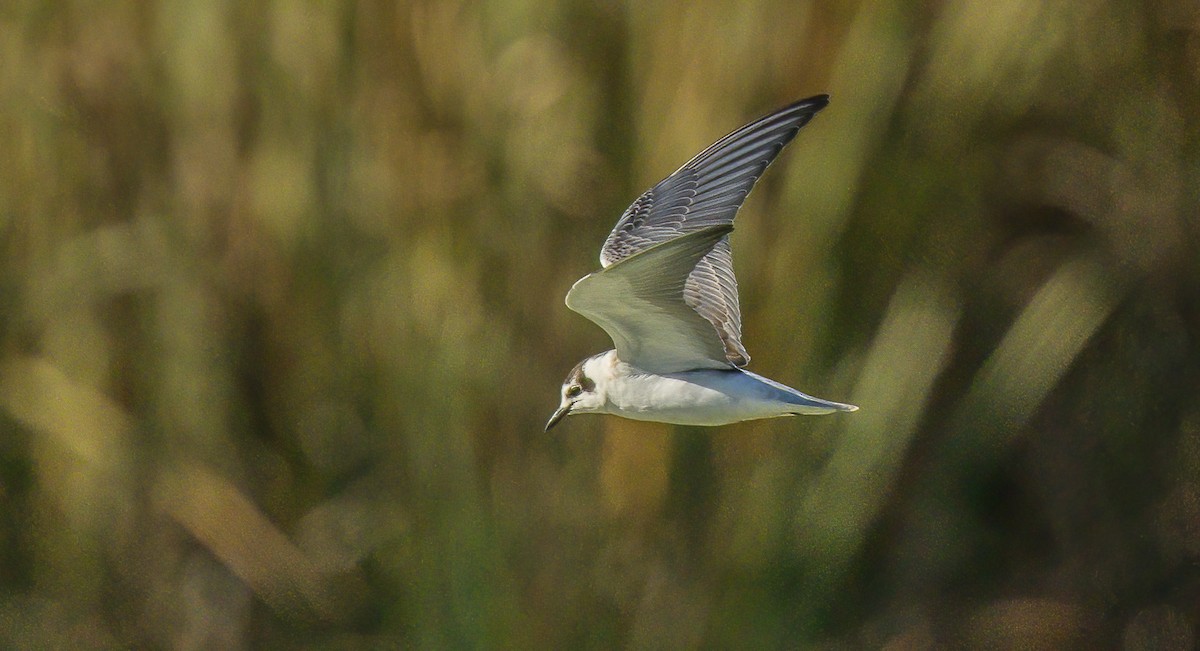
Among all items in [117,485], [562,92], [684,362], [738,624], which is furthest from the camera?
[117,485]

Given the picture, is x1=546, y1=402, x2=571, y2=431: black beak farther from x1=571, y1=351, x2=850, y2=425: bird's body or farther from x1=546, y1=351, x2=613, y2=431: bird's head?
x1=571, y1=351, x2=850, y2=425: bird's body

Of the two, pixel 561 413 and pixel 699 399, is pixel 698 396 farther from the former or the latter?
pixel 561 413

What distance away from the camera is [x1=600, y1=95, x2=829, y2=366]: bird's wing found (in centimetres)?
204

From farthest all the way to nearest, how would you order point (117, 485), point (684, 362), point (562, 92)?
point (117, 485) < point (562, 92) < point (684, 362)

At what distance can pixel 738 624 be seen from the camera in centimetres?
234

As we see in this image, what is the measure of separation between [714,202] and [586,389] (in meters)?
0.37

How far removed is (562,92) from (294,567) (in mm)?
1116

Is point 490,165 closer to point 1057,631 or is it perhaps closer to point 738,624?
point 738,624

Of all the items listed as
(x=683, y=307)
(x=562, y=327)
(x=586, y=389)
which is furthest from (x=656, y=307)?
(x=562, y=327)

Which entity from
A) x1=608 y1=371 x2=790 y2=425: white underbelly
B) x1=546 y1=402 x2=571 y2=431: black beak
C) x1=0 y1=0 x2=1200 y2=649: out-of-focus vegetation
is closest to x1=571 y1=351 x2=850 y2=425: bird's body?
x1=608 y1=371 x2=790 y2=425: white underbelly

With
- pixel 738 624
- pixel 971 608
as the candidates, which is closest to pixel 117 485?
pixel 738 624

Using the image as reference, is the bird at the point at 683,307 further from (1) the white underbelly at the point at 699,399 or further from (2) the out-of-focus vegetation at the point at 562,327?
(2) the out-of-focus vegetation at the point at 562,327

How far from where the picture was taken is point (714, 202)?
2.14 meters

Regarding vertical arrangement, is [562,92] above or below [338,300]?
above
